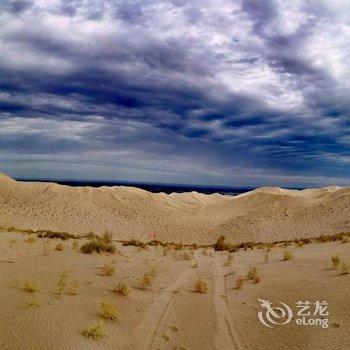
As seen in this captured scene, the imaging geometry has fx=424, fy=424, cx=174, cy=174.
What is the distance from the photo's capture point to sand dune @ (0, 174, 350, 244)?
43688 mm

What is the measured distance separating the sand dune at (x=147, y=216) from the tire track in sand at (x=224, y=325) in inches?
1169

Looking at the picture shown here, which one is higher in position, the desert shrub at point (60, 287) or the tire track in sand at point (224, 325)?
the desert shrub at point (60, 287)

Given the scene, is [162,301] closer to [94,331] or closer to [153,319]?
[153,319]

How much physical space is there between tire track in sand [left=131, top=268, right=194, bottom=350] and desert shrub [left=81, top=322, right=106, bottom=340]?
0.62 metres

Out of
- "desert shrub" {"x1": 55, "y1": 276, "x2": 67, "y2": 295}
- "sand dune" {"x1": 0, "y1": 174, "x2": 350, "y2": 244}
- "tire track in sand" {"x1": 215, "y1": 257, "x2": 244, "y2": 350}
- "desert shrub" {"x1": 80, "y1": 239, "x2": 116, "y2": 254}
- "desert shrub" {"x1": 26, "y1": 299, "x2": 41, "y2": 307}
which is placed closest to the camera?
"tire track in sand" {"x1": 215, "y1": 257, "x2": 244, "y2": 350}

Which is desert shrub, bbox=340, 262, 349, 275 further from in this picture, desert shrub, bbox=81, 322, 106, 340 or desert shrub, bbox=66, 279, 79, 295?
desert shrub, bbox=81, 322, 106, 340

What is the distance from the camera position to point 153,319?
8898 mm

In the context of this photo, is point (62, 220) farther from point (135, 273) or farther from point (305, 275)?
point (305, 275)

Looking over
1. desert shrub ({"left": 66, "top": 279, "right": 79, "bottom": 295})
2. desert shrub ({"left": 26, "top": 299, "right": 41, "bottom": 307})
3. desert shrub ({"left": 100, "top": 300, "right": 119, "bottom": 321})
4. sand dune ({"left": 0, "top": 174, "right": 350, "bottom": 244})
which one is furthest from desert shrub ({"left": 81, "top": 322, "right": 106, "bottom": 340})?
sand dune ({"left": 0, "top": 174, "right": 350, "bottom": 244})

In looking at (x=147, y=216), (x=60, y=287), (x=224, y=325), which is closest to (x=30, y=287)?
(x=60, y=287)

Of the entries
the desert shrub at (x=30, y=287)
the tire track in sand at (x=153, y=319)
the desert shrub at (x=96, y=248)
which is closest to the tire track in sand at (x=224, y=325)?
the tire track in sand at (x=153, y=319)

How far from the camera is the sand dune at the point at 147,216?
Result: 43688 mm

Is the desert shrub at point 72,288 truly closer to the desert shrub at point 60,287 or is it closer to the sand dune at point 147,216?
the desert shrub at point 60,287

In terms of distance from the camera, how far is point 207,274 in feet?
48.8
